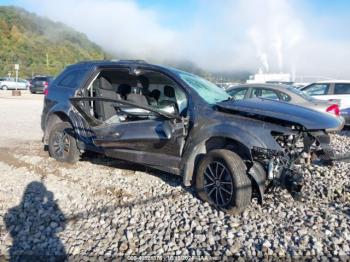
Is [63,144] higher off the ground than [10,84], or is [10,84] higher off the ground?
[63,144]

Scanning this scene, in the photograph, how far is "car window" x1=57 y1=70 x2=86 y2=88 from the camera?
5931mm

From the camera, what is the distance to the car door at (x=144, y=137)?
14.9ft

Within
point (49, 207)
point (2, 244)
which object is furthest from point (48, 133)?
point (2, 244)

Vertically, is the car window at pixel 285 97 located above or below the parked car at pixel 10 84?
above

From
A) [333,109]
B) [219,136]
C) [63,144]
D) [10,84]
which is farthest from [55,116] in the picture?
[10,84]

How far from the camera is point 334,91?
444 inches

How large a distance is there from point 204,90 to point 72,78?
2527 mm

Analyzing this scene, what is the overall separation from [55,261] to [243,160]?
93.7 inches

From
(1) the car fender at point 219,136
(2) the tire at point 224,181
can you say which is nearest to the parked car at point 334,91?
(1) the car fender at point 219,136

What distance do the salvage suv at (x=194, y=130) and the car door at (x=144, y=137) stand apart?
1 centimetres

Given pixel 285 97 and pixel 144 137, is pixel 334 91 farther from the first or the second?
pixel 144 137

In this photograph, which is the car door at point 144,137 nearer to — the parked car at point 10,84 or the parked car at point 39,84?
the parked car at point 39,84

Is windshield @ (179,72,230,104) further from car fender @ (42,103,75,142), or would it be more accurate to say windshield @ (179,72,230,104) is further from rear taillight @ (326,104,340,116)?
rear taillight @ (326,104,340,116)

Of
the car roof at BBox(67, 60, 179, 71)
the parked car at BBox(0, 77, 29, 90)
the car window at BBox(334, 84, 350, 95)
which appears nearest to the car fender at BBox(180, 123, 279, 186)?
the car roof at BBox(67, 60, 179, 71)
